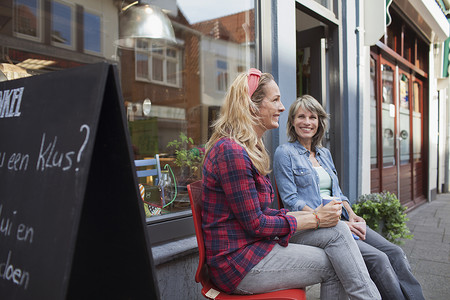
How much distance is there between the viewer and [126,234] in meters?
1.37

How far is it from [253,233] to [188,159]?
2.02m

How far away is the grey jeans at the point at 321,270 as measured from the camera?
1.67m

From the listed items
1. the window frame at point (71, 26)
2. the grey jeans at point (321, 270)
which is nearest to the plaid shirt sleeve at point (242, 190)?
the grey jeans at point (321, 270)

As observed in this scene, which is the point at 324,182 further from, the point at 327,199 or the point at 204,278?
the point at 204,278

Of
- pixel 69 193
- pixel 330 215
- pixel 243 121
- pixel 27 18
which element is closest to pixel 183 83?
pixel 27 18

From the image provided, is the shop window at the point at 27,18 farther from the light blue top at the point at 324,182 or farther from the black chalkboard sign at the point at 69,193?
the light blue top at the point at 324,182

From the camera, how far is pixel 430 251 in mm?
4426

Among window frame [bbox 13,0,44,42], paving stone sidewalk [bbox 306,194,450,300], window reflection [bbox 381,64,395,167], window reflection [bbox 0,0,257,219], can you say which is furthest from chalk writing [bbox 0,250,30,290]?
window reflection [bbox 381,64,395,167]

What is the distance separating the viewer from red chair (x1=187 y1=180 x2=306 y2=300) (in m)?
1.66

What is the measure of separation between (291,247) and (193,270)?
1.14 m

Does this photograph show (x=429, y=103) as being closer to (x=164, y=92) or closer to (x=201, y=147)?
(x=164, y=92)

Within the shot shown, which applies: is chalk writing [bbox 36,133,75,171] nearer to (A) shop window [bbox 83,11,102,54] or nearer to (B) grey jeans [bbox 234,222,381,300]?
(B) grey jeans [bbox 234,222,381,300]

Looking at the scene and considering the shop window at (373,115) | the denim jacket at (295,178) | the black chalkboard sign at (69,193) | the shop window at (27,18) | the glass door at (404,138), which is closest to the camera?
the black chalkboard sign at (69,193)

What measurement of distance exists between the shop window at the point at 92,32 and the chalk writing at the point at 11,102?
3986mm
